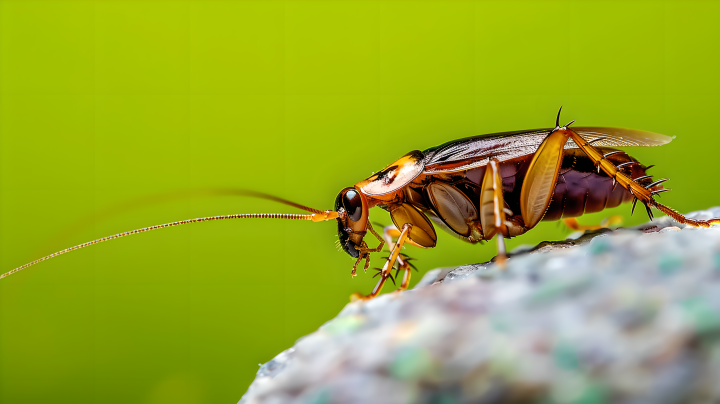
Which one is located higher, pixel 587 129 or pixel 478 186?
pixel 587 129

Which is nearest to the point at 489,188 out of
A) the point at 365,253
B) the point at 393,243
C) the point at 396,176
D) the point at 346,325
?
the point at 396,176

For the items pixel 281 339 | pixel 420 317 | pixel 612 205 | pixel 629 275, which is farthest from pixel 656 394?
pixel 281 339

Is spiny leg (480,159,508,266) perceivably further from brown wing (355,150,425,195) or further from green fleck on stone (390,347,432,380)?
green fleck on stone (390,347,432,380)

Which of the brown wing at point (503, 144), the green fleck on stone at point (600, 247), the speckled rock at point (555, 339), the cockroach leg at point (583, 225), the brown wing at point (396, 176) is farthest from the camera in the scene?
the cockroach leg at point (583, 225)

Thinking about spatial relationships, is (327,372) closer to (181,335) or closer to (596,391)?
(596,391)

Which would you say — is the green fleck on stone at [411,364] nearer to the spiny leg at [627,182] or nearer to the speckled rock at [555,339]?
the speckled rock at [555,339]

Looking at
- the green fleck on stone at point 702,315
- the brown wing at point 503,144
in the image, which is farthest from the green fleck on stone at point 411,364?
the brown wing at point 503,144

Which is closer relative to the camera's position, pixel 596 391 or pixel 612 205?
pixel 596 391
